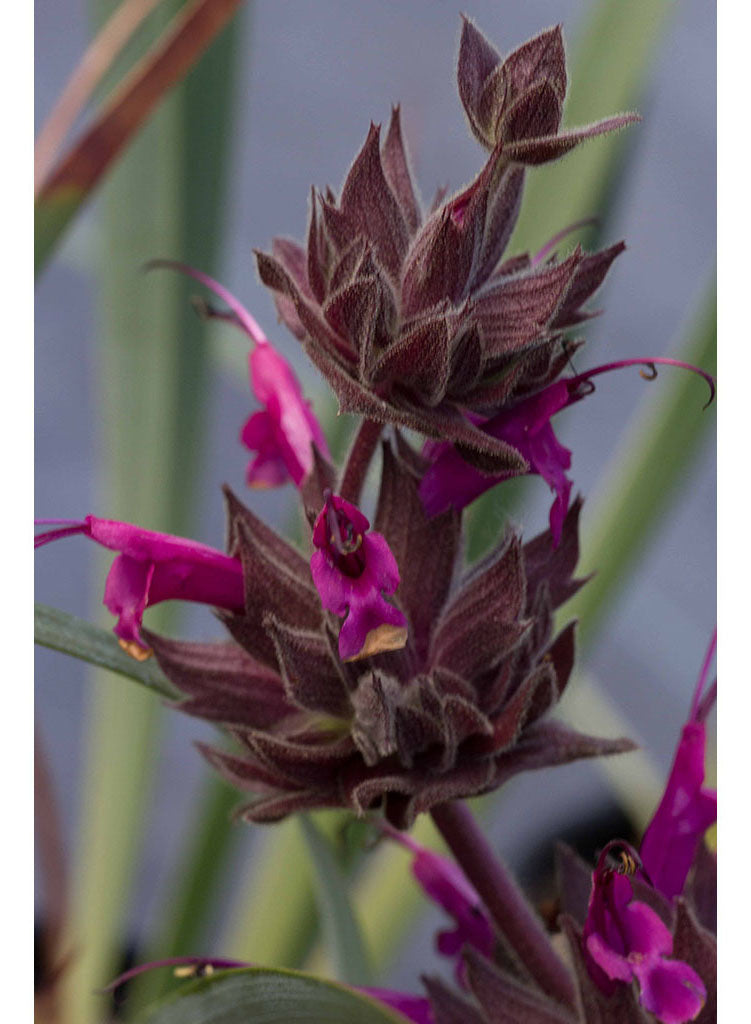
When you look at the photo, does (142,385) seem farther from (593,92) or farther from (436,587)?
(436,587)

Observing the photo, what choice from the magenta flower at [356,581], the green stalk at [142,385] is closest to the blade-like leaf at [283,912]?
the green stalk at [142,385]

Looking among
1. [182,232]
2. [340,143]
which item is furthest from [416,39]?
[182,232]

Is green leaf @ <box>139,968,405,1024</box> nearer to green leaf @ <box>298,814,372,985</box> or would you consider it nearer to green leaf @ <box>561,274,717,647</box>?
green leaf @ <box>298,814,372,985</box>

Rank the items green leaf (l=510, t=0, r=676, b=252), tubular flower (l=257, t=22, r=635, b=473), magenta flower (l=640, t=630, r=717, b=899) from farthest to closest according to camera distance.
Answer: green leaf (l=510, t=0, r=676, b=252), magenta flower (l=640, t=630, r=717, b=899), tubular flower (l=257, t=22, r=635, b=473)

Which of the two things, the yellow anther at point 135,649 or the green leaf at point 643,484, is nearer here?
the yellow anther at point 135,649

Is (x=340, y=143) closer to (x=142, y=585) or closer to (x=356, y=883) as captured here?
(x=142, y=585)

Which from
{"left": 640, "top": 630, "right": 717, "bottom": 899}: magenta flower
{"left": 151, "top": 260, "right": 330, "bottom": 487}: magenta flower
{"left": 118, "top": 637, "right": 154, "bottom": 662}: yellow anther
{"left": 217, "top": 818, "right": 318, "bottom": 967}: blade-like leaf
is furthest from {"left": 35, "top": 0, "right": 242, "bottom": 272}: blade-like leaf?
{"left": 217, "top": 818, "right": 318, "bottom": 967}: blade-like leaf

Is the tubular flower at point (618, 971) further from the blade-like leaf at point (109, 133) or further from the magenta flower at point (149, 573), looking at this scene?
the blade-like leaf at point (109, 133)

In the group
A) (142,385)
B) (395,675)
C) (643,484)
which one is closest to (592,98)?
(643,484)
